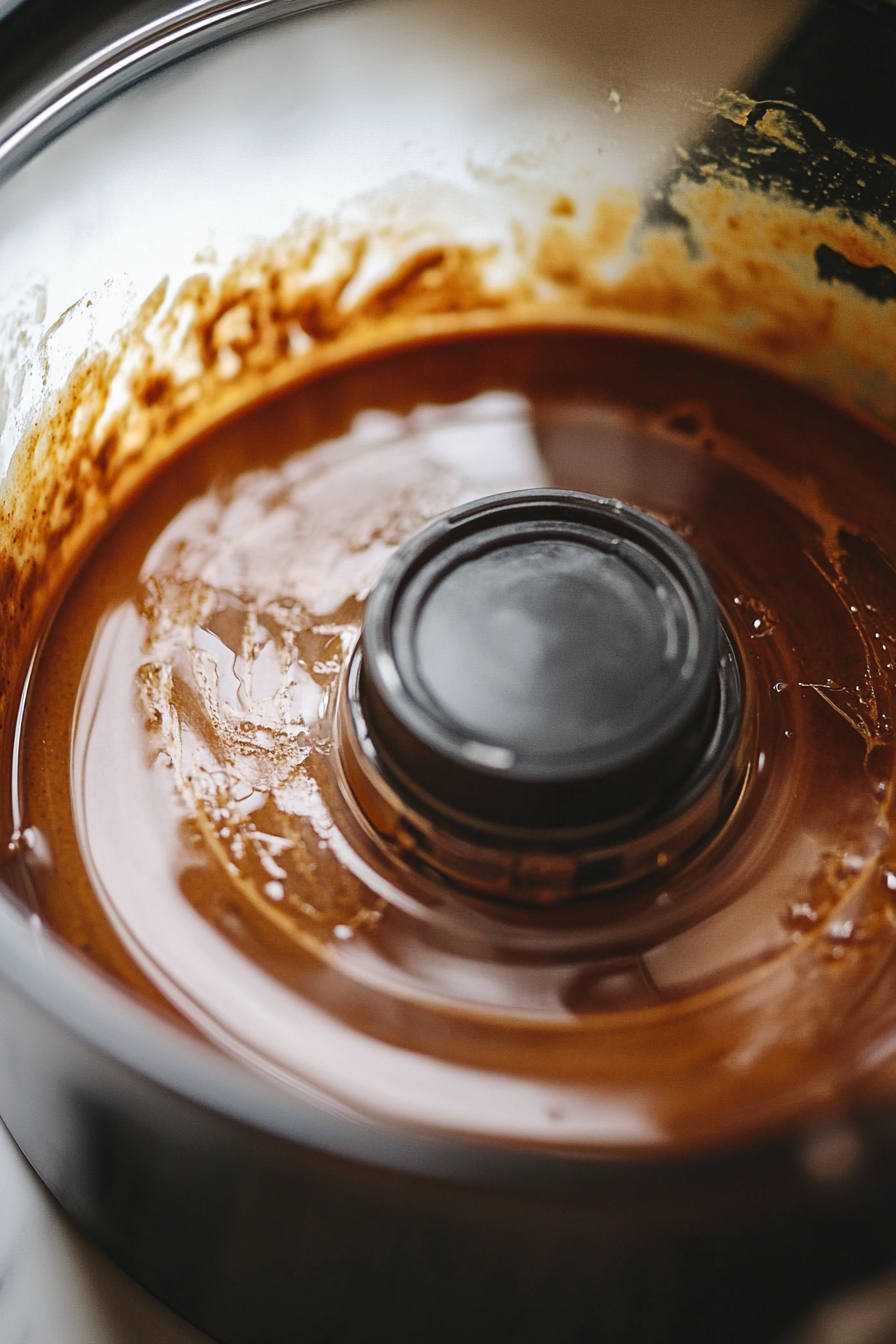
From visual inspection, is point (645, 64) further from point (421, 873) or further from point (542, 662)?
point (421, 873)

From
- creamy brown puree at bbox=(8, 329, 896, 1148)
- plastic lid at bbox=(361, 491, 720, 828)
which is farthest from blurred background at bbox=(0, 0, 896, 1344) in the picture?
plastic lid at bbox=(361, 491, 720, 828)

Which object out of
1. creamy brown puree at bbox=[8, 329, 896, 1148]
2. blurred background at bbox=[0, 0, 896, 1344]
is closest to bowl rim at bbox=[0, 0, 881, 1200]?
creamy brown puree at bbox=[8, 329, 896, 1148]

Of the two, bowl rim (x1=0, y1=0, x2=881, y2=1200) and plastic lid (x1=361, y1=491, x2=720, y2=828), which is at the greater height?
plastic lid (x1=361, y1=491, x2=720, y2=828)

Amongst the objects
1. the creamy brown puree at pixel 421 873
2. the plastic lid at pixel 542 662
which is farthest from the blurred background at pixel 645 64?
the plastic lid at pixel 542 662

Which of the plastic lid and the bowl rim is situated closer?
the bowl rim

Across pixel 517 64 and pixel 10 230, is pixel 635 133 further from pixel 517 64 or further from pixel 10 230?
pixel 10 230

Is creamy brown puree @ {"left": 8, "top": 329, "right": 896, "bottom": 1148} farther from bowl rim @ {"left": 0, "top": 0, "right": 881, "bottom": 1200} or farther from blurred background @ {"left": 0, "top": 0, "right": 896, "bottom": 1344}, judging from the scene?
blurred background @ {"left": 0, "top": 0, "right": 896, "bottom": 1344}
